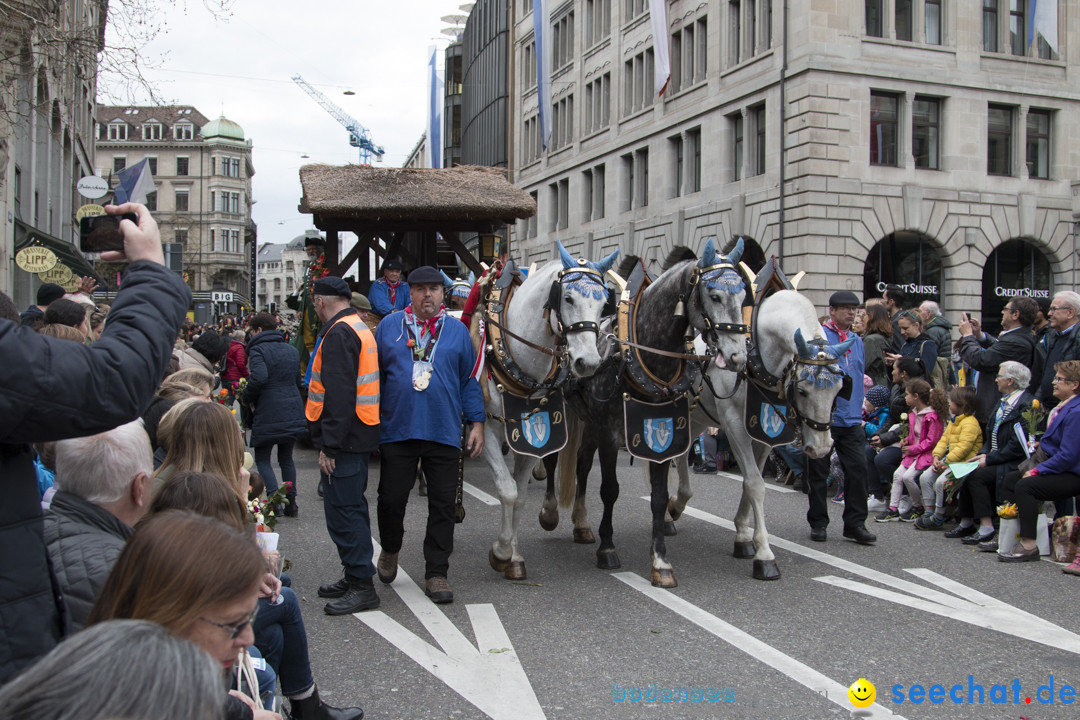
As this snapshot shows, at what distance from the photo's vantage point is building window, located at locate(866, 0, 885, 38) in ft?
86.0

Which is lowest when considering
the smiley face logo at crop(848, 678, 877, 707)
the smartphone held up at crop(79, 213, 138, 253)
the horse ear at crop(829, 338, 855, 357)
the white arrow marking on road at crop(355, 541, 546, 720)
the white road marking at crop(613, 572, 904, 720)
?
the white arrow marking on road at crop(355, 541, 546, 720)

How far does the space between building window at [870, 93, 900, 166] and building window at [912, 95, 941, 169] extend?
2.11ft

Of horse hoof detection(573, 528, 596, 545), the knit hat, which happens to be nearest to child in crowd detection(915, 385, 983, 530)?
the knit hat

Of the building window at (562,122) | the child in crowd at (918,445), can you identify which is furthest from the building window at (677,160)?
the child in crowd at (918,445)

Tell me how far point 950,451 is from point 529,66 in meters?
42.1

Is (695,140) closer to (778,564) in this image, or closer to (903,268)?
(903,268)

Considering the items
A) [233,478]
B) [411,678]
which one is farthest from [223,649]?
[411,678]

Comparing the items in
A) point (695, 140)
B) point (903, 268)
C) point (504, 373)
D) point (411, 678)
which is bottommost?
point (411, 678)

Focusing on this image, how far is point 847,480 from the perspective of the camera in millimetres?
8062

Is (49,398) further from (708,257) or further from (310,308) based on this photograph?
(310,308)

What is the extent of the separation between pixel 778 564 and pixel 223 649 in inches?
236

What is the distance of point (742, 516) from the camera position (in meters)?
7.58

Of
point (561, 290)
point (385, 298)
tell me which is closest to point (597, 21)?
point (385, 298)

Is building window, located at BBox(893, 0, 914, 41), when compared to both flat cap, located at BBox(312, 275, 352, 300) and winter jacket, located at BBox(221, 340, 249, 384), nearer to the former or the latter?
winter jacket, located at BBox(221, 340, 249, 384)
